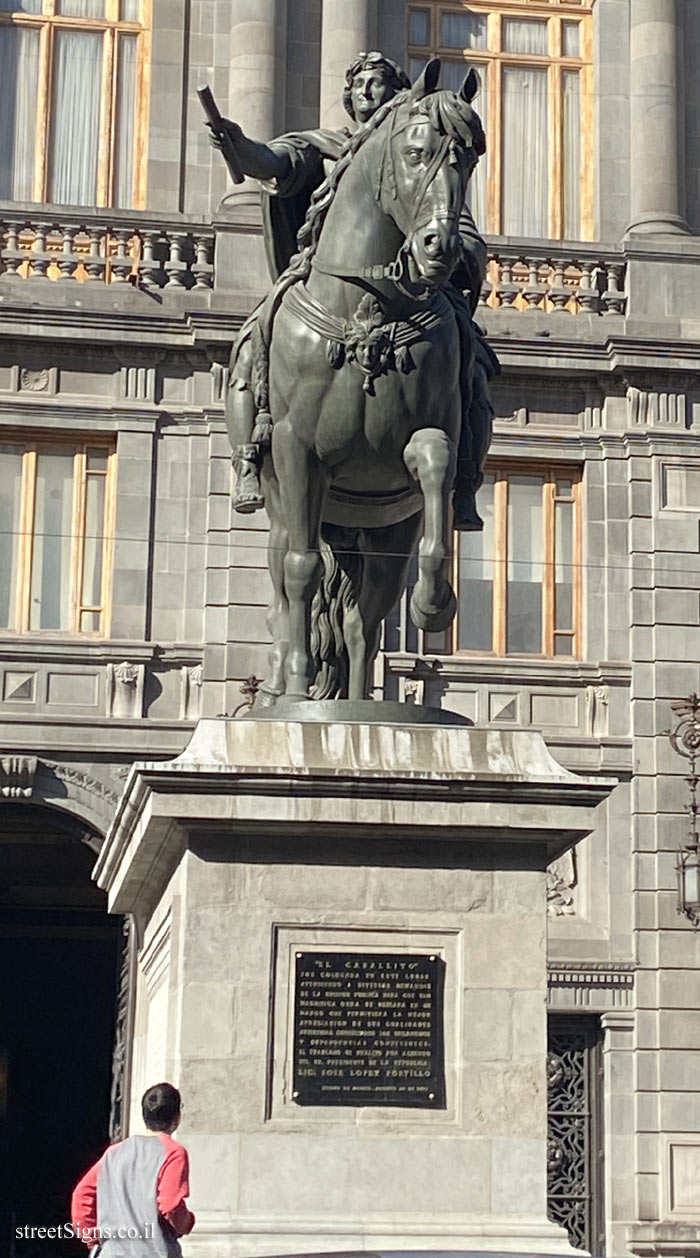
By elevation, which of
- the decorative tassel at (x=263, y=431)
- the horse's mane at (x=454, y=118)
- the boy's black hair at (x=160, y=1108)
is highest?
the horse's mane at (x=454, y=118)

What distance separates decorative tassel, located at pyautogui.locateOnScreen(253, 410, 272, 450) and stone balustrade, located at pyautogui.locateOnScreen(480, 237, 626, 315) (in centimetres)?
1564

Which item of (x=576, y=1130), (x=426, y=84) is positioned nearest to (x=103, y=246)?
(x=576, y=1130)

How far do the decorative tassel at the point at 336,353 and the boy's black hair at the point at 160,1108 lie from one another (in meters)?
3.93

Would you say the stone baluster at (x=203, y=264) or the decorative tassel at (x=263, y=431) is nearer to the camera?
the decorative tassel at (x=263, y=431)

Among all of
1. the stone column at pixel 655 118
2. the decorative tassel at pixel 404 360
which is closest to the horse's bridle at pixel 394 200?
the decorative tassel at pixel 404 360

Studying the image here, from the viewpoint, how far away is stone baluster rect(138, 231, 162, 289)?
26.1 metres

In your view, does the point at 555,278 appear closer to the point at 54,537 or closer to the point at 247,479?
the point at 54,537

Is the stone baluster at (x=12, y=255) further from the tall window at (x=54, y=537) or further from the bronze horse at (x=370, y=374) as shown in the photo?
the bronze horse at (x=370, y=374)

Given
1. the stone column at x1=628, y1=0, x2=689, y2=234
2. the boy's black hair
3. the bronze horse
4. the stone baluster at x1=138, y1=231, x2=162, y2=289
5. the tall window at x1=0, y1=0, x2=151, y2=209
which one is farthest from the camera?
the tall window at x1=0, y1=0, x2=151, y2=209

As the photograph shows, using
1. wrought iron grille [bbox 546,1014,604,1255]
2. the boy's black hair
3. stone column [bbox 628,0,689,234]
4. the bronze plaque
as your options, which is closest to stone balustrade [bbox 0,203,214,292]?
stone column [bbox 628,0,689,234]

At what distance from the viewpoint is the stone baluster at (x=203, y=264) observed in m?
26.3

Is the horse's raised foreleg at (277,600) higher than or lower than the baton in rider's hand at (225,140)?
lower

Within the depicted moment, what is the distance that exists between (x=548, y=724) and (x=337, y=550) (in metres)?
13.9

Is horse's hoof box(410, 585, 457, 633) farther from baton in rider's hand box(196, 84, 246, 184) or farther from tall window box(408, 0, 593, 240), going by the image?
tall window box(408, 0, 593, 240)
